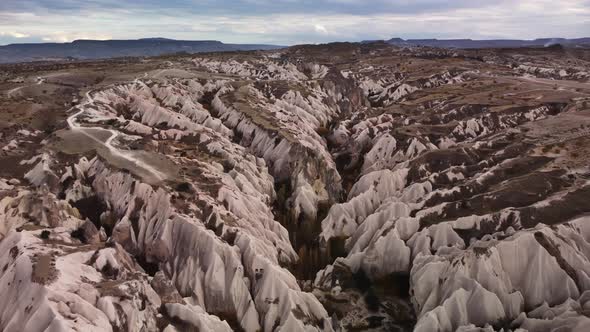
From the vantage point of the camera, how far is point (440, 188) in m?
44.7

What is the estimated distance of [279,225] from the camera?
4284 centimetres

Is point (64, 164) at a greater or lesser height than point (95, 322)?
greater

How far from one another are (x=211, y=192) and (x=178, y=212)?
512cm

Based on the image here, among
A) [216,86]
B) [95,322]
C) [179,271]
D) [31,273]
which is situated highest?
[216,86]

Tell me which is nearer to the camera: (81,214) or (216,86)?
(81,214)

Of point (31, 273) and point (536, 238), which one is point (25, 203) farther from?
point (536, 238)

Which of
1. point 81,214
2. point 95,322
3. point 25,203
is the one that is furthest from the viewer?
point 81,214

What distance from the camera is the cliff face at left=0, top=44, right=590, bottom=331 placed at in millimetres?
27344

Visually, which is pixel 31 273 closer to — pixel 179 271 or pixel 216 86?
pixel 179 271

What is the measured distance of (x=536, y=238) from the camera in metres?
31.7

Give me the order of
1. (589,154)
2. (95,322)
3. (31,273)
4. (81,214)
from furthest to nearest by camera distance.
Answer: (589,154)
(81,214)
(31,273)
(95,322)

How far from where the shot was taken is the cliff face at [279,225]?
89.7 ft

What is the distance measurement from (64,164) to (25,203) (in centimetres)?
929

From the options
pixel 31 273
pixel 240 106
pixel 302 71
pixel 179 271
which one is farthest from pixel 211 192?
pixel 302 71
